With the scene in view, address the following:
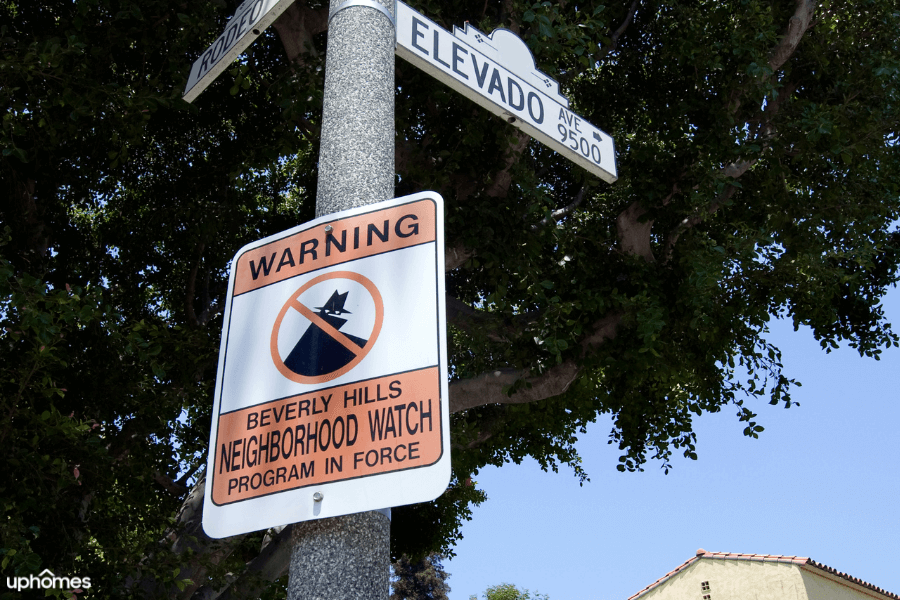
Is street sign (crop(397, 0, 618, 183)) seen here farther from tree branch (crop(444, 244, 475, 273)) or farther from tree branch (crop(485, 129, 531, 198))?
tree branch (crop(444, 244, 475, 273))

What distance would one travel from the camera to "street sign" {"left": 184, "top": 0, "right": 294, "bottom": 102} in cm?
329

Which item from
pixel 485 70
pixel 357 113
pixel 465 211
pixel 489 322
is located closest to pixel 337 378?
pixel 357 113

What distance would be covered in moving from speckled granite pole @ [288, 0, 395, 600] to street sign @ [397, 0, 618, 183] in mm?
253

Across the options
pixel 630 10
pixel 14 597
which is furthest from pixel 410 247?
pixel 630 10

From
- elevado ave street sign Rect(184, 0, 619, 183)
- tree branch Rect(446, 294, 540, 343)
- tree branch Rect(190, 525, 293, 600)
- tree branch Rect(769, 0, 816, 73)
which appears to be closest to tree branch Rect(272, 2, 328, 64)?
tree branch Rect(446, 294, 540, 343)

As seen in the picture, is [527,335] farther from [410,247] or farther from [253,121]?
[410,247]

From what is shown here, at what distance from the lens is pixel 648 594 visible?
24.8 meters

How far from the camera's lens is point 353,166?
257 cm

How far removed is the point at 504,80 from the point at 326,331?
1.69 m

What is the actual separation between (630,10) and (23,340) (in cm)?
897

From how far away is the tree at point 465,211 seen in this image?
855cm

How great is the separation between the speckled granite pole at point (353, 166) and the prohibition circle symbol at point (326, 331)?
324 millimetres

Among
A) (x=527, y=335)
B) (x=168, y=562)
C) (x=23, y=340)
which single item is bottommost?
(x=168, y=562)

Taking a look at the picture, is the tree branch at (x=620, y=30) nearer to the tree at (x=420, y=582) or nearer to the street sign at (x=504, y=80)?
the street sign at (x=504, y=80)
